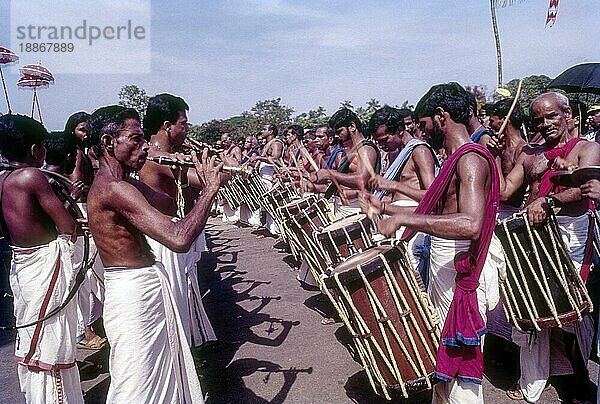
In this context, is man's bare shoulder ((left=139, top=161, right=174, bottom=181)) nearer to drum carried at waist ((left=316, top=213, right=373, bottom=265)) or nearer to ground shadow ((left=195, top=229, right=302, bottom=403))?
drum carried at waist ((left=316, top=213, right=373, bottom=265))

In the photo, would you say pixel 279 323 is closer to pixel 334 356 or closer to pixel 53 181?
pixel 334 356

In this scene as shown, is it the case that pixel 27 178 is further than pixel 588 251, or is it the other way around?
pixel 588 251

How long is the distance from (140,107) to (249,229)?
12.8 metres

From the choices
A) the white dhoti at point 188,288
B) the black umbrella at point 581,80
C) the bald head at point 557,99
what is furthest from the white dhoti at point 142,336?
the black umbrella at point 581,80

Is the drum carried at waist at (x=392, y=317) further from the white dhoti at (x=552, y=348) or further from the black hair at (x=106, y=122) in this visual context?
the black hair at (x=106, y=122)

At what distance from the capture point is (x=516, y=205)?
178 inches

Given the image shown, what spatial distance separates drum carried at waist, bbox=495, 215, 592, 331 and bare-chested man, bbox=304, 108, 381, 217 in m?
1.81

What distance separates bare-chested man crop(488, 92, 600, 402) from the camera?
351 cm

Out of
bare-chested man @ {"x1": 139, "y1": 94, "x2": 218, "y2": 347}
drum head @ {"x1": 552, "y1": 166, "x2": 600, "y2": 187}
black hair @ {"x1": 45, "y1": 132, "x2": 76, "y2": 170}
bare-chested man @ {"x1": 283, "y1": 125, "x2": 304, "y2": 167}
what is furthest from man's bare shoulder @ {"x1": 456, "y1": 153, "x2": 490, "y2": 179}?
bare-chested man @ {"x1": 283, "y1": 125, "x2": 304, "y2": 167}

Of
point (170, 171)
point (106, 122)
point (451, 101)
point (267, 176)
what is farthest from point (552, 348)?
point (267, 176)

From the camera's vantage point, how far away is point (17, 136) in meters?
3.39

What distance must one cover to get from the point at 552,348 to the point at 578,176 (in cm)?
138

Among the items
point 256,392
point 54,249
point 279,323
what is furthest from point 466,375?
point 279,323

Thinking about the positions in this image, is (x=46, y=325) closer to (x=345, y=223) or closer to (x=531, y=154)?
(x=345, y=223)
